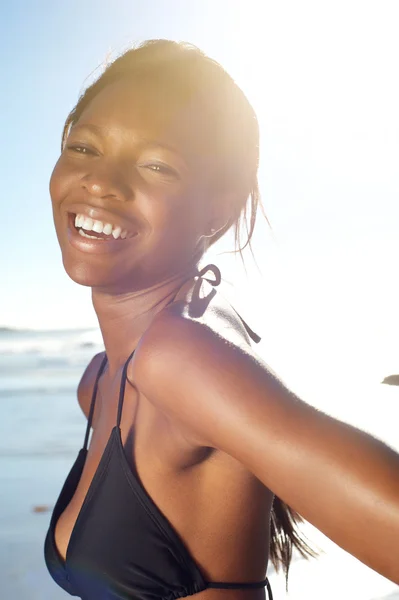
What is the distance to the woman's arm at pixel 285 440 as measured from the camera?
3.12ft

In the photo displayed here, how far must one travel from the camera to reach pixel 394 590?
3289 mm

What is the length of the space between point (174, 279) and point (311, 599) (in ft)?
7.55

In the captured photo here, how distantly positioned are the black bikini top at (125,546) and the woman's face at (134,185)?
41 centimetres

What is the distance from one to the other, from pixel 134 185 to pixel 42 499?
3.91 meters

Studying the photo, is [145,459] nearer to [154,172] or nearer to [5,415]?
[154,172]

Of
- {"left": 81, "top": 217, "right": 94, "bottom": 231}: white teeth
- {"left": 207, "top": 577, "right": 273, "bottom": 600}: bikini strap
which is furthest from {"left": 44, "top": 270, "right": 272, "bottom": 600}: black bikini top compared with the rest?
{"left": 81, "top": 217, "right": 94, "bottom": 231}: white teeth

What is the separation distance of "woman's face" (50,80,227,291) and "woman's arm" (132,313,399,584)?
1.31 feet

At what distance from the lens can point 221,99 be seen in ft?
5.71

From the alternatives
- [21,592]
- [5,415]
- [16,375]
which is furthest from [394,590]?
[16,375]

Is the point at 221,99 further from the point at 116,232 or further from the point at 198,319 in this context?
the point at 198,319

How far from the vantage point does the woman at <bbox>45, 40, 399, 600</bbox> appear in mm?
1002

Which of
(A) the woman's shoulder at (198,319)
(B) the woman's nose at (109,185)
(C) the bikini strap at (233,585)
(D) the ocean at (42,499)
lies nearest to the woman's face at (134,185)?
(B) the woman's nose at (109,185)

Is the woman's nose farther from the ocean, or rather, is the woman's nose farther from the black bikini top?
the ocean

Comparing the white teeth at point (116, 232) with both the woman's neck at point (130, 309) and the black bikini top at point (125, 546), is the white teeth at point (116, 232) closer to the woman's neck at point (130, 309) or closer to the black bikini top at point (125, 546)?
the woman's neck at point (130, 309)
